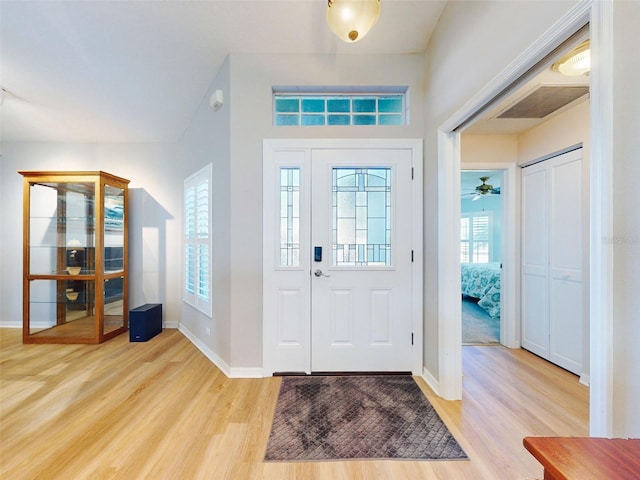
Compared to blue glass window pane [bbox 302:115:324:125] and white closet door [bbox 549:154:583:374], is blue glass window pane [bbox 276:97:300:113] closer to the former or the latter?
blue glass window pane [bbox 302:115:324:125]

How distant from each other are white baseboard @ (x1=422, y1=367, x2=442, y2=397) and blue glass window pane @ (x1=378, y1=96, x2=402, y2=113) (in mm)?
2460

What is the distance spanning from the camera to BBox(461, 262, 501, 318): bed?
4305 millimetres

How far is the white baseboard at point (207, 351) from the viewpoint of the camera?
2.52m

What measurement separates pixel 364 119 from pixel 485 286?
4.02 meters

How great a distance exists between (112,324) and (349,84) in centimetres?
408

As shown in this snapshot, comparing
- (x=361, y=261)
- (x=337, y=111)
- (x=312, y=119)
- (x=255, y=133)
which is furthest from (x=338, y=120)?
(x=361, y=261)

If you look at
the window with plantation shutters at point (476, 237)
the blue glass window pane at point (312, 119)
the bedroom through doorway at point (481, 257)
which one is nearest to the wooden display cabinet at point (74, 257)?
the blue glass window pane at point (312, 119)

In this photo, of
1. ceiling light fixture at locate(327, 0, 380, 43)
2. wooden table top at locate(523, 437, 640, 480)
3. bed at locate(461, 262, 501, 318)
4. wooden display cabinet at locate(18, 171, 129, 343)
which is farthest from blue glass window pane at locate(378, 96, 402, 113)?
bed at locate(461, 262, 501, 318)

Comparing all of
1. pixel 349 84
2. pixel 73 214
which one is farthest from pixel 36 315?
pixel 349 84

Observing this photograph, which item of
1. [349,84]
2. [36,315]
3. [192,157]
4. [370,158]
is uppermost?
[349,84]

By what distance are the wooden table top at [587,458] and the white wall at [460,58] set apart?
1.56 meters

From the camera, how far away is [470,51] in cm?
178

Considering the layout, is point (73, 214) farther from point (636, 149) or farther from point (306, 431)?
point (636, 149)

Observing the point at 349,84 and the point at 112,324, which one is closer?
the point at 349,84
